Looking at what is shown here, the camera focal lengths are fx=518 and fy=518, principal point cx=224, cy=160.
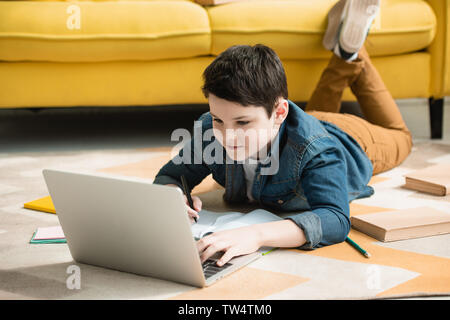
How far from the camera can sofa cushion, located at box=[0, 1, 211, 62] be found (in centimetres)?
178

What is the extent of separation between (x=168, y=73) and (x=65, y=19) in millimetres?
399

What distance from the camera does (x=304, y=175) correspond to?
42.1 inches

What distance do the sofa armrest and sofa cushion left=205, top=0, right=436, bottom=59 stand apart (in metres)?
0.03

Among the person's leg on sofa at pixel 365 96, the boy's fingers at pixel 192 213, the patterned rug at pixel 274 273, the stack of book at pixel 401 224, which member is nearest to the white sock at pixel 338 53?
the person's leg on sofa at pixel 365 96

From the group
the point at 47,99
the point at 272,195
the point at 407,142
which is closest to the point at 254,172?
the point at 272,195

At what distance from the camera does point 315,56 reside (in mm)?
1934

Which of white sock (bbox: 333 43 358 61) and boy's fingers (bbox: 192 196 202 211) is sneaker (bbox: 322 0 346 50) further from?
boy's fingers (bbox: 192 196 202 211)

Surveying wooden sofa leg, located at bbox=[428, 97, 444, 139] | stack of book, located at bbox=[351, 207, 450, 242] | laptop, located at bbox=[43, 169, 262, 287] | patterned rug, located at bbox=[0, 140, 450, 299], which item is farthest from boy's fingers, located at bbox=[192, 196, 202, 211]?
wooden sofa leg, located at bbox=[428, 97, 444, 139]

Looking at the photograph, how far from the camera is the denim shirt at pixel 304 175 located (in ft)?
3.26

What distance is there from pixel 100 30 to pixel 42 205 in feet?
2.50

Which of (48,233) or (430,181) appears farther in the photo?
(430,181)

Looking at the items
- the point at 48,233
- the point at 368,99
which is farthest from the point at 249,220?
the point at 368,99

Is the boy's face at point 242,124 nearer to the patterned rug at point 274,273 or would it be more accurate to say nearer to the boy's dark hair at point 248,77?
the boy's dark hair at point 248,77

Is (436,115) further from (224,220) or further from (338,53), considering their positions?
(224,220)
